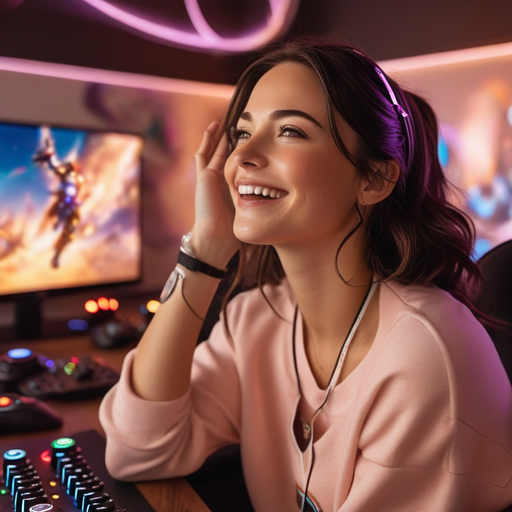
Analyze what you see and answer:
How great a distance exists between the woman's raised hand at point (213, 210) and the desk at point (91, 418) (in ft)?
1.29

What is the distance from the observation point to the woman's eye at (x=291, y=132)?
0.94m

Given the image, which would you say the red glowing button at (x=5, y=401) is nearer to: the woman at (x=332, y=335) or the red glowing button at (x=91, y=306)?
the woman at (x=332, y=335)

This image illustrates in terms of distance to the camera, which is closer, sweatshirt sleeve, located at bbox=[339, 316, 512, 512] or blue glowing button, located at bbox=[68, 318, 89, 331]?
sweatshirt sleeve, located at bbox=[339, 316, 512, 512]

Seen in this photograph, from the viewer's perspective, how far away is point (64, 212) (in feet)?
5.11

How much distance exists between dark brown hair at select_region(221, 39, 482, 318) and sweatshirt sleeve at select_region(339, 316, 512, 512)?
19 centimetres

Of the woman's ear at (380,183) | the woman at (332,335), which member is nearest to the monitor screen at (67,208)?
the woman at (332,335)

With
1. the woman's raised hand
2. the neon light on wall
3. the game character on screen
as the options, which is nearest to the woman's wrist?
the woman's raised hand

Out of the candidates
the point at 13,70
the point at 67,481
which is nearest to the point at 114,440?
the point at 67,481

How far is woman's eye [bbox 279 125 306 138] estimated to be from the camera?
3.10ft

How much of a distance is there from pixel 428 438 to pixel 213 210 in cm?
57

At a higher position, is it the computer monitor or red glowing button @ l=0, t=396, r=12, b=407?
the computer monitor

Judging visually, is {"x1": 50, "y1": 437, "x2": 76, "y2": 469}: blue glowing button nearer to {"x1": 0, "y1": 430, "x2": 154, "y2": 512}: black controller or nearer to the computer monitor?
{"x1": 0, "y1": 430, "x2": 154, "y2": 512}: black controller

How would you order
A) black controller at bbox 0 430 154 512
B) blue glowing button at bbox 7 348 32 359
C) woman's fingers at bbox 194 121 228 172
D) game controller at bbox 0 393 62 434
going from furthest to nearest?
blue glowing button at bbox 7 348 32 359 < woman's fingers at bbox 194 121 228 172 < game controller at bbox 0 393 62 434 < black controller at bbox 0 430 154 512

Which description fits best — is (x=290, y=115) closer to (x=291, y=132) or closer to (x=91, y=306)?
(x=291, y=132)
